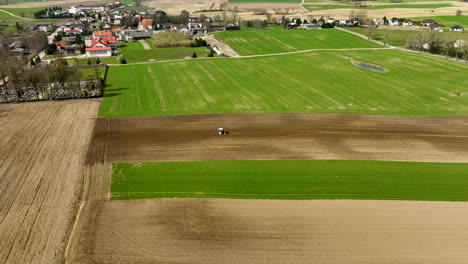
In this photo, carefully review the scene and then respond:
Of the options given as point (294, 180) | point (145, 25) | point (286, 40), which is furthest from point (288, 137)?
point (145, 25)

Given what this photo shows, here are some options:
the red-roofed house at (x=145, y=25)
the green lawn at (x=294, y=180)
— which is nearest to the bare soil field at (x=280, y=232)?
the green lawn at (x=294, y=180)

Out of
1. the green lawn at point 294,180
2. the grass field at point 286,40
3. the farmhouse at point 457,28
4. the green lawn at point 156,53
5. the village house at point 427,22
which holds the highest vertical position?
the village house at point 427,22

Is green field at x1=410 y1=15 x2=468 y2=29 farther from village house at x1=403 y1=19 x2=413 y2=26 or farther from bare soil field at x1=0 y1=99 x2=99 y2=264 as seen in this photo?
bare soil field at x1=0 y1=99 x2=99 y2=264

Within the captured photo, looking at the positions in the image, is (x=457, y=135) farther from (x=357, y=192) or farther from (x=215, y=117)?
(x=215, y=117)

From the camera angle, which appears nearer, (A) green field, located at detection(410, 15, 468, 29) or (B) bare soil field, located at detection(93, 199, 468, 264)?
(B) bare soil field, located at detection(93, 199, 468, 264)

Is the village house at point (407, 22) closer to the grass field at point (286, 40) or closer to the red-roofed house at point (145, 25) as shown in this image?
the grass field at point (286, 40)

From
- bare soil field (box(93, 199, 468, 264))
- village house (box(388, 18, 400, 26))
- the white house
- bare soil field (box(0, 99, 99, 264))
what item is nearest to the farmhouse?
village house (box(388, 18, 400, 26))

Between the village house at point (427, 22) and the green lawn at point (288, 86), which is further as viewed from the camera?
the village house at point (427, 22)
